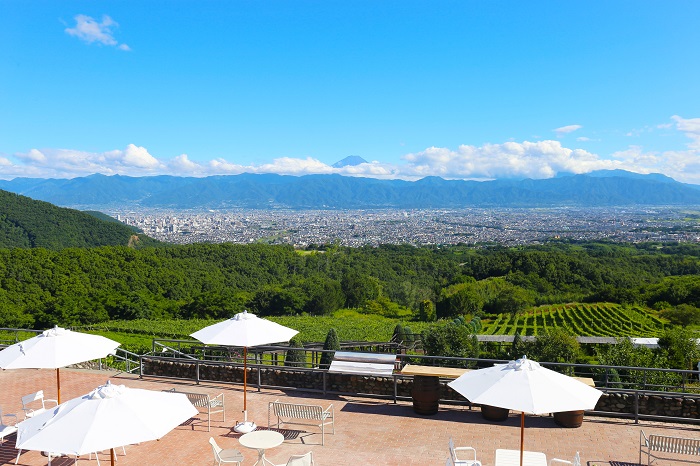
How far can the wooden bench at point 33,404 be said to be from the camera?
942cm

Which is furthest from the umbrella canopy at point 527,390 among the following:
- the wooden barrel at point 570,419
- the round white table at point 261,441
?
the wooden barrel at point 570,419

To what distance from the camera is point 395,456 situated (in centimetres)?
814

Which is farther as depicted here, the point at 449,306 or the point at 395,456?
the point at 449,306

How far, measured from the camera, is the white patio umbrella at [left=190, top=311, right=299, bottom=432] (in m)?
9.21

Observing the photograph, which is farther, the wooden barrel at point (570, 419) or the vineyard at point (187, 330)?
the vineyard at point (187, 330)

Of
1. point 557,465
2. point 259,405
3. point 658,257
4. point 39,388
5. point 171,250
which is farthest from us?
point 658,257

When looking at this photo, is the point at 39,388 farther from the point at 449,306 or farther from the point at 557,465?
the point at 449,306

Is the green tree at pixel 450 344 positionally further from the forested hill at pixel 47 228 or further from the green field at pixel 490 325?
the forested hill at pixel 47 228

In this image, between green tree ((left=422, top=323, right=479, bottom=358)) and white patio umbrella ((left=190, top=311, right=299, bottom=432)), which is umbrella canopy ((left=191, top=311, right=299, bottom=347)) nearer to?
white patio umbrella ((left=190, top=311, right=299, bottom=432))

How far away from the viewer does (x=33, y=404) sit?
11180mm

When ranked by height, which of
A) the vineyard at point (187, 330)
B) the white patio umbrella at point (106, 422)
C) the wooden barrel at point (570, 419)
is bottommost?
the vineyard at point (187, 330)

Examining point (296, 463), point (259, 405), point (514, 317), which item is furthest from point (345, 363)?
point (514, 317)

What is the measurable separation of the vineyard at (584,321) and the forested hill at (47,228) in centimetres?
7279

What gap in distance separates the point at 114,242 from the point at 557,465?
102m
